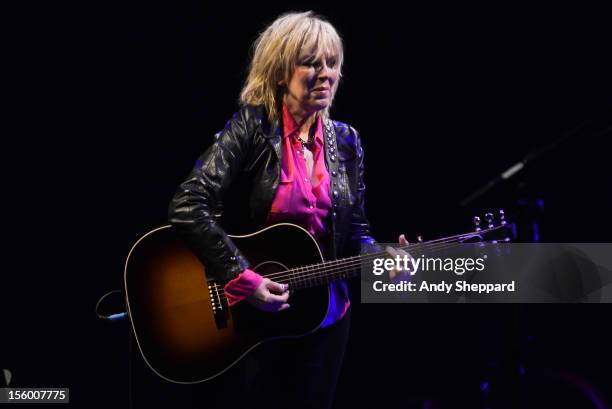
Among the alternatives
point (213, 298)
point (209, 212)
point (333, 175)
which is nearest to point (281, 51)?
point (333, 175)

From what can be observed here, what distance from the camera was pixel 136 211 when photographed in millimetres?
3266

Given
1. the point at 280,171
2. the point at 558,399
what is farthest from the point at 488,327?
the point at 280,171

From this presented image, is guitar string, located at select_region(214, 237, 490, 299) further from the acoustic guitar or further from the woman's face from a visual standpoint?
the woman's face

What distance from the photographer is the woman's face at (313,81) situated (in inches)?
85.4

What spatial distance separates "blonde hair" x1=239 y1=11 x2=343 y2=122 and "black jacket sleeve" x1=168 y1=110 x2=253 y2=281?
24 centimetres

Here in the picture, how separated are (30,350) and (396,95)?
7.35 feet

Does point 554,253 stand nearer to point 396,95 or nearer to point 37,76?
point 396,95

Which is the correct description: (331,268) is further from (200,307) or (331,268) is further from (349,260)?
(200,307)

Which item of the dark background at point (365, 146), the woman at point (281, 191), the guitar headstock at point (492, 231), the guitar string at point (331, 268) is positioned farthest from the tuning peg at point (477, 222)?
the dark background at point (365, 146)

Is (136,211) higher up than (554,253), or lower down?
higher up

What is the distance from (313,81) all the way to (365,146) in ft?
4.11

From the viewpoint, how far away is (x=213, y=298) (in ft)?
7.25

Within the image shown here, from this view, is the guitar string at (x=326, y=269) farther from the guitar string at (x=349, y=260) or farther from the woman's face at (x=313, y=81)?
the woman's face at (x=313, y=81)

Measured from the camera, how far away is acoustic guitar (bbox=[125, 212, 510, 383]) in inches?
84.2
